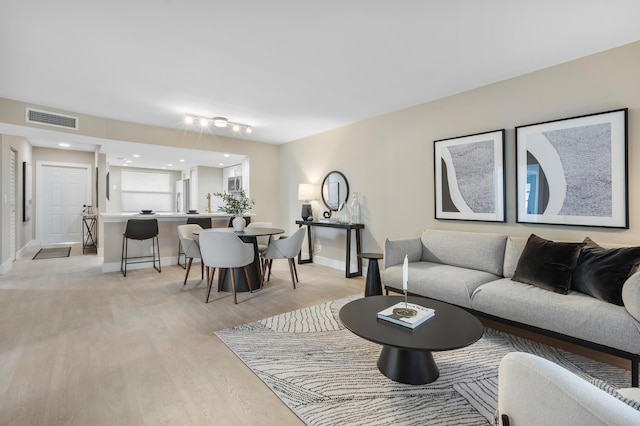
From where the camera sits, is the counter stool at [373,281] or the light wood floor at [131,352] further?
the counter stool at [373,281]

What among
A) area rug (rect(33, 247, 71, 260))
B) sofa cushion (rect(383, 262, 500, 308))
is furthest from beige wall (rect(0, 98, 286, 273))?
sofa cushion (rect(383, 262, 500, 308))

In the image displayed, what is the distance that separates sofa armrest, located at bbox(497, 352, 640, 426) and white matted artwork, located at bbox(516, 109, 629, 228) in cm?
251

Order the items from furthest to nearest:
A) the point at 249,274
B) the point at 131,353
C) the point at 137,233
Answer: the point at 137,233
the point at 249,274
the point at 131,353

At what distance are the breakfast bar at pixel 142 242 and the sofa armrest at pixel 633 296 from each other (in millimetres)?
5206

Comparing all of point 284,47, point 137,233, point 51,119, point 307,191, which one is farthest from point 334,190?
point 51,119

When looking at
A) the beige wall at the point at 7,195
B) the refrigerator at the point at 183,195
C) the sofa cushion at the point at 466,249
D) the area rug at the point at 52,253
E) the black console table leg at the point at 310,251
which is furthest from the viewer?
the refrigerator at the point at 183,195

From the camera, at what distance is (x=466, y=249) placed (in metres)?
3.22

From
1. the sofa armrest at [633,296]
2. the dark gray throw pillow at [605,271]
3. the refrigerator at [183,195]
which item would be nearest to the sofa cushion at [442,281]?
the dark gray throw pillow at [605,271]

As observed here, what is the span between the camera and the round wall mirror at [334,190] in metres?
5.08

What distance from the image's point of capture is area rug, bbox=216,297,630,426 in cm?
167

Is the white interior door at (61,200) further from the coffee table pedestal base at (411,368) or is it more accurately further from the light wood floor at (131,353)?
the coffee table pedestal base at (411,368)

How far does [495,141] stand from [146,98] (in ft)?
13.2

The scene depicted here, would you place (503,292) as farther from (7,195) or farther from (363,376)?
(7,195)

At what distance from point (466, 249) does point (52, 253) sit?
7.80 metres
